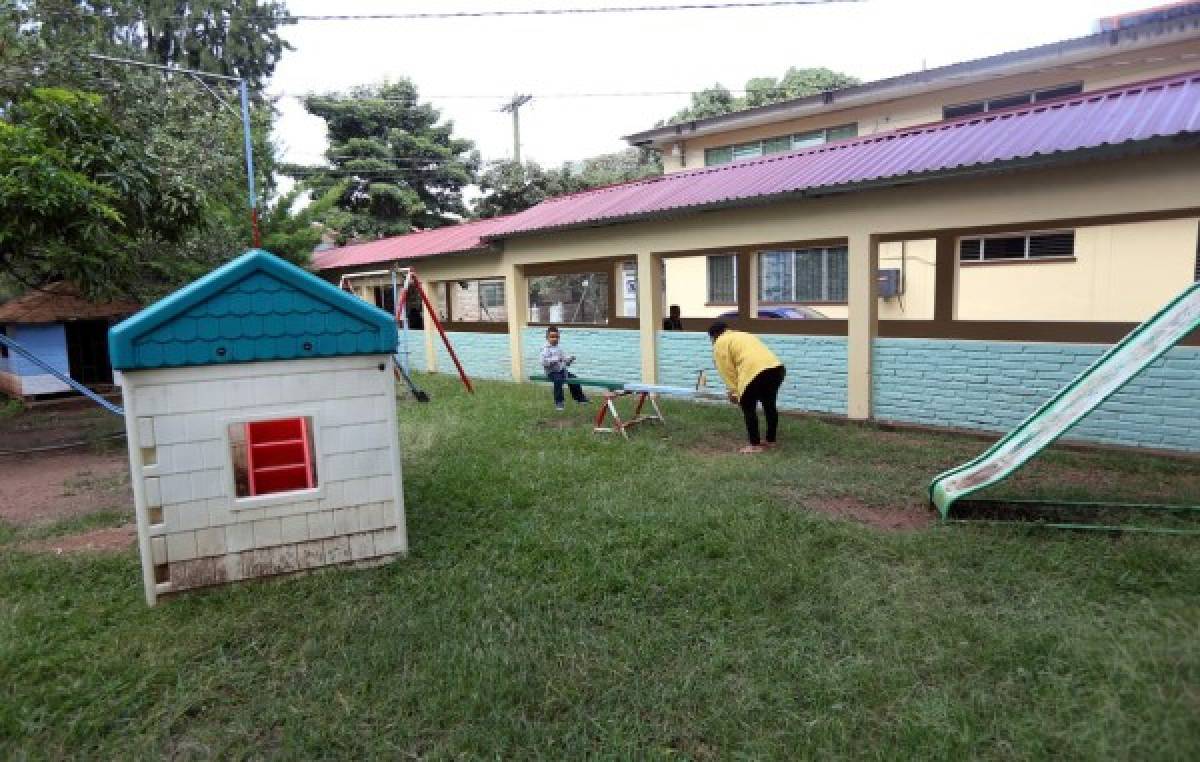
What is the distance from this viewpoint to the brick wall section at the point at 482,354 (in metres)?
14.7

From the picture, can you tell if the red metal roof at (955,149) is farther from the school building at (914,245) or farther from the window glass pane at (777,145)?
the window glass pane at (777,145)

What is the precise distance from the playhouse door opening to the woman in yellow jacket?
14.1m

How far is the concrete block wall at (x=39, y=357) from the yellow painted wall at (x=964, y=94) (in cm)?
1524

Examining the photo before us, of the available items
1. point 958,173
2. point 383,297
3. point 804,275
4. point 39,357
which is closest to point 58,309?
point 39,357

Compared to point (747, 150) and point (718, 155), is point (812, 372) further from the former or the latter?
point (718, 155)

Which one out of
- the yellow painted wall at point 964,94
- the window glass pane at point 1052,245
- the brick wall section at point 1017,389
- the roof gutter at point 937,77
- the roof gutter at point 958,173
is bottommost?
the brick wall section at point 1017,389

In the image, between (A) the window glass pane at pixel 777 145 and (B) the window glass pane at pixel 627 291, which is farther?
(A) the window glass pane at pixel 777 145

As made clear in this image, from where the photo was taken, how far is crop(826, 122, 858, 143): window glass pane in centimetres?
1669

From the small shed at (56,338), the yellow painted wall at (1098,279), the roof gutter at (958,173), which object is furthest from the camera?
the small shed at (56,338)

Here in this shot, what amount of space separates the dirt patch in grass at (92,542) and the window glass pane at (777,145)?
641 inches

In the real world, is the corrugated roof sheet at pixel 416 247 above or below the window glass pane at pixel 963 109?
below

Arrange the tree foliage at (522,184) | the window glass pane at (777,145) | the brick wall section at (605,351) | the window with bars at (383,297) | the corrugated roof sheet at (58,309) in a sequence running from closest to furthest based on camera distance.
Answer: the brick wall section at (605,351) < the corrugated roof sheet at (58,309) < the window glass pane at (777,145) < the window with bars at (383,297) < the tree foliage at (522,184)

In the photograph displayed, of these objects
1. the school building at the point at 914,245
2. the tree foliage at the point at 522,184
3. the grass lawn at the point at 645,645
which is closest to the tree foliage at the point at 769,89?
the tree foliage at the point at 522,184

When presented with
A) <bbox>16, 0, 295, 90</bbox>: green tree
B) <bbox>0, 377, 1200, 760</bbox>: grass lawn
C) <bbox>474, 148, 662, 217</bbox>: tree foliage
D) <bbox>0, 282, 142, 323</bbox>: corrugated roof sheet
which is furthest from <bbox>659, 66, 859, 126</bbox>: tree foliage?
<bbox>0, 377, 1200, 760</bbox>: grass lawn
